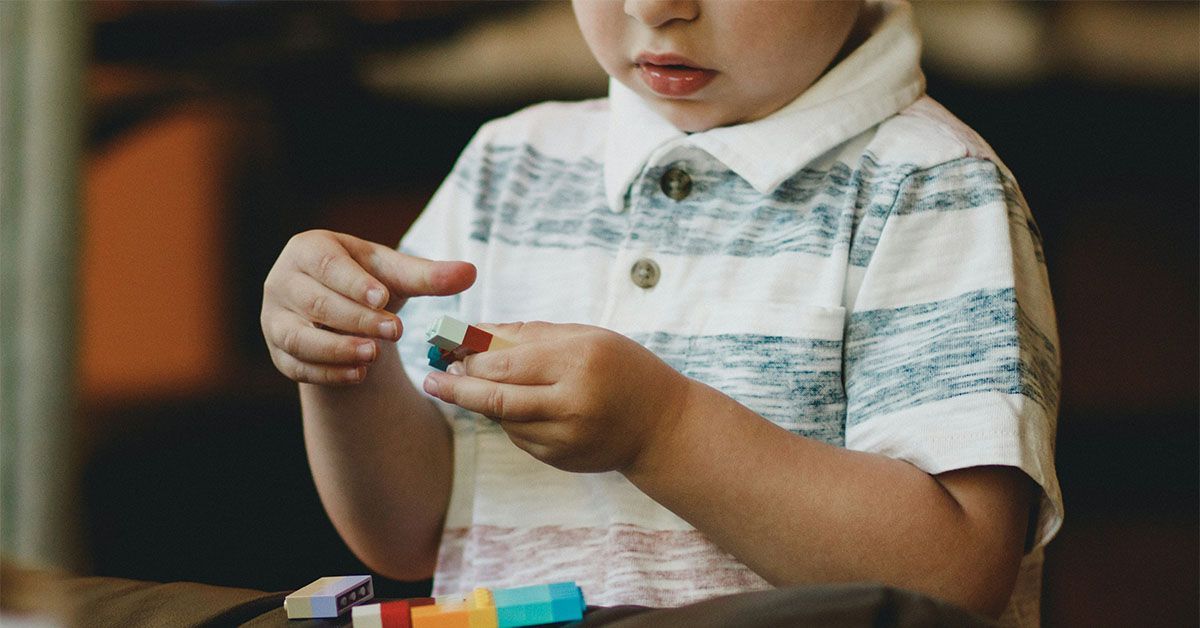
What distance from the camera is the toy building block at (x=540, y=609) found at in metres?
0.35

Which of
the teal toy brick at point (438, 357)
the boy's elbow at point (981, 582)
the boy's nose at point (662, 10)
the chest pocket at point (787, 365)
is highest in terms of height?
the boy's nose at point (662, 10)

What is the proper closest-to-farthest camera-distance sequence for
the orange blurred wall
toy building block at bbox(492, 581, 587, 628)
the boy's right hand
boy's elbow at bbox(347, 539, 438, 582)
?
toy building block at bbox(492, 581, 587, 628), the boy's right hand, boy's elbow at bbox(347, 539, 438, 582), the orange blurred wall

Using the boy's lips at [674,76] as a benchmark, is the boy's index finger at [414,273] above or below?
below

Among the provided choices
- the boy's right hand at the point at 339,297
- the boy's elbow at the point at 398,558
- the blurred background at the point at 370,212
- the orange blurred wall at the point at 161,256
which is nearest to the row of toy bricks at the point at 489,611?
the boy's right hand at the point at 339,297

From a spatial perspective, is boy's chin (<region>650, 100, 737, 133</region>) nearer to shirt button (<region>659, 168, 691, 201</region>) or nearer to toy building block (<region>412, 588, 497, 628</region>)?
shirt button (<region>659, 168, 691, 201</region>)

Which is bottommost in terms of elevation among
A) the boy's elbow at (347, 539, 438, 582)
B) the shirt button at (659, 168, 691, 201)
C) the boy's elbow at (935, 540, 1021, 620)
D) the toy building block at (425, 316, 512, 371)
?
the boy's elbow at (347, 539, 438, 582)

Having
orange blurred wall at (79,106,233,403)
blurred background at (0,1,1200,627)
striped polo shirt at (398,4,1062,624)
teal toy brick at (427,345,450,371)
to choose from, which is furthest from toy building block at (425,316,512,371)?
orange blurred wall at (79,106,233,403)

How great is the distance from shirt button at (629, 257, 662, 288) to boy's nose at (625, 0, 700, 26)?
11 centimetres

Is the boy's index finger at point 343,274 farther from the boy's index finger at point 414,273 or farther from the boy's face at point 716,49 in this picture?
the boy's face at point 716,49

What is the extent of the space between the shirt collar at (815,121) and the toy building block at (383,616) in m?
0.26

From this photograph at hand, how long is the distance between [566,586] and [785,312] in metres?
0.18

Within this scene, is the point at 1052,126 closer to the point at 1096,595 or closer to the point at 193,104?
the point at 1096,595

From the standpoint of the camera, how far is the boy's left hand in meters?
0.41

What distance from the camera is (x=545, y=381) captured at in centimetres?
42
